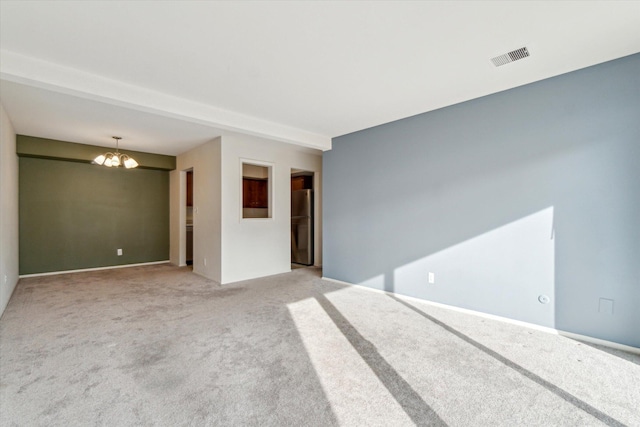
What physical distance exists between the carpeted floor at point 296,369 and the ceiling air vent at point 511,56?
2422 mm

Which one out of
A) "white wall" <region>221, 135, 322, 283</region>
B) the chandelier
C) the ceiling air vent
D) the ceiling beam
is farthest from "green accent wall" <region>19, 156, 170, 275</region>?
the ceiling air vent

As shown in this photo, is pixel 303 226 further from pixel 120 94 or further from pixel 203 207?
pixel 120 94

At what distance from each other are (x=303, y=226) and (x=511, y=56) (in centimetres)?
475

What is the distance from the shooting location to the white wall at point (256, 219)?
4715mm

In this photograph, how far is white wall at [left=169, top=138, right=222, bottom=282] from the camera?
4.79 meters

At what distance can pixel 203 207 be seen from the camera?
205 inches

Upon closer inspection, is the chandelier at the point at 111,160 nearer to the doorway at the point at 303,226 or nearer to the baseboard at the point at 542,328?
the doorway at the point at 303,226

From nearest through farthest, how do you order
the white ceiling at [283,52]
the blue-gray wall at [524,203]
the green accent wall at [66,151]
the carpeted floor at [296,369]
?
the carpeted floor at [296,369] < the white ceiling at [283,52] < the blue-gray wall at [524,203] < the green accent wall at [66,151]

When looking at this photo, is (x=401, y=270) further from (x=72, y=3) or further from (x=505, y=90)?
(x=72, y=3)

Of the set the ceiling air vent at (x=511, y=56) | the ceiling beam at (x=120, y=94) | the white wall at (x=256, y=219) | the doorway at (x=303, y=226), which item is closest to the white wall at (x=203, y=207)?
the white wall at (x=256, y=219)

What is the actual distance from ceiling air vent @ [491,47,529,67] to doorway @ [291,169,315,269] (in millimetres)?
4231

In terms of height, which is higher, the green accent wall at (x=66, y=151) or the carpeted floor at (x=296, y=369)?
the green accent wall at (x=66, y=151)

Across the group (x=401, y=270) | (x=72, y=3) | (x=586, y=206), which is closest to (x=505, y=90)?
(x=586, y=206)

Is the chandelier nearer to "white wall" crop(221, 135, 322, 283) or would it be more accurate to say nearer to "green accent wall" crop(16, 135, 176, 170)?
"green accent wall" crop(16, 135, 176, 170)
